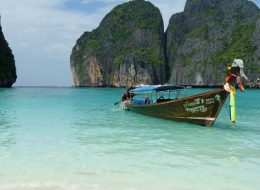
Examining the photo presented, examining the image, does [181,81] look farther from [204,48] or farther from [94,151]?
[94,151]

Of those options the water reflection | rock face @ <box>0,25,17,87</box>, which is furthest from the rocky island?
the water reflection

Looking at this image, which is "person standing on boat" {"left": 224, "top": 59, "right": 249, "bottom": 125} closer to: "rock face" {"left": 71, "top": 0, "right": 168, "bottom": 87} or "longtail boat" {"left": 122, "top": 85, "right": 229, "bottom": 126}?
"longtail boat" {"left": 122, "top": 85, "right": 229, "bottom": 126}

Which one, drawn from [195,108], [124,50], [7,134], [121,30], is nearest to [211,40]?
[124,50]

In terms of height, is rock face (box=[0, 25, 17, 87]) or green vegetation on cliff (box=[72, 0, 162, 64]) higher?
green vegetation on cliff (box=[72, 0, 162, 64])

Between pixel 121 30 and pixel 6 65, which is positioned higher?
pixel 121 30

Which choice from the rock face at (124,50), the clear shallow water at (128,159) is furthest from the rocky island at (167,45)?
the clear shallow water at (128,159)

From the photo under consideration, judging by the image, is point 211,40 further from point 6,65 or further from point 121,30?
point 6,65

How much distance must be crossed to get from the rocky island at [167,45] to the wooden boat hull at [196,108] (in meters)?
102

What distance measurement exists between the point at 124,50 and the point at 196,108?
472 ft

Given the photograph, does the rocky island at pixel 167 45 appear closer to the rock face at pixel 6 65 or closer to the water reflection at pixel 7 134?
the rock face at pixel 6 65

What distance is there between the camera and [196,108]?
15164mm

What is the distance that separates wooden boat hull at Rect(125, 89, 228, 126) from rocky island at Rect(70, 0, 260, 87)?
10187 cm

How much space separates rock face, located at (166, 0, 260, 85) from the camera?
118 meters

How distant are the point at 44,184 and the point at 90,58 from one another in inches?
5911
